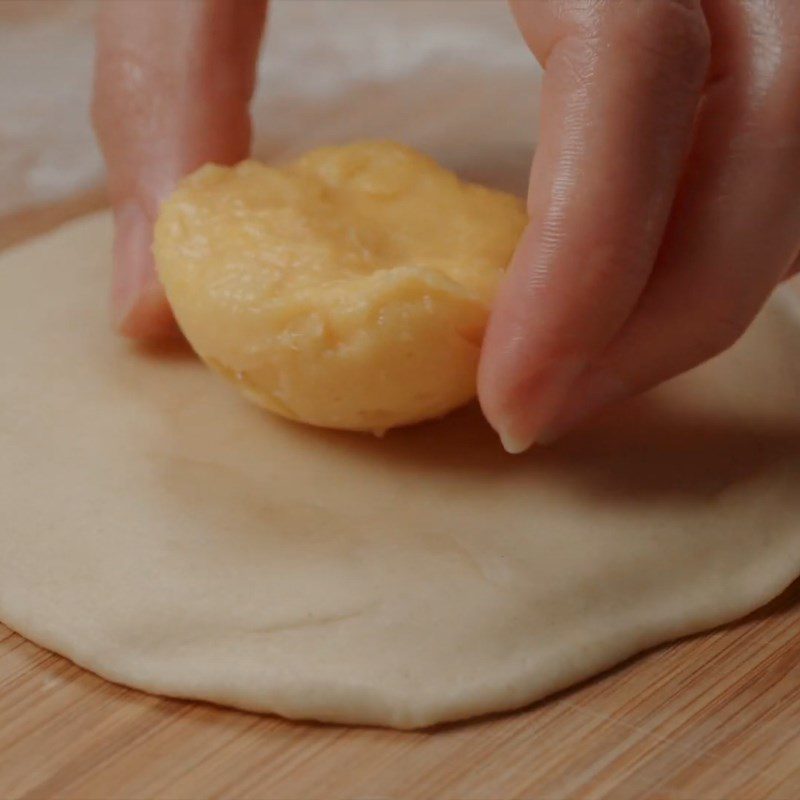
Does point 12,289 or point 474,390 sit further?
point 12,289

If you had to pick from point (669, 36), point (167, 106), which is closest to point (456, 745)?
point (669, 36)

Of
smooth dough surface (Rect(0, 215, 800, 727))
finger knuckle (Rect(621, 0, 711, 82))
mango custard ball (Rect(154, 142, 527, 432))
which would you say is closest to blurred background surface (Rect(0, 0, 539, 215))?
mango custard ball (Rect(154, 142, 527, 432))

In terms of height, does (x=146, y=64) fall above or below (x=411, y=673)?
above

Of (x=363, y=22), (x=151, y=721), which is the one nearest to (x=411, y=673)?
(x=151, y=721)

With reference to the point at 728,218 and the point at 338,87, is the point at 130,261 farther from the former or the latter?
the point at 338,87

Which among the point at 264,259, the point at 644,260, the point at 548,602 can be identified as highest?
the point at 644,260

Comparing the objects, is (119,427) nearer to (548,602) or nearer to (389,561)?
(389,561)

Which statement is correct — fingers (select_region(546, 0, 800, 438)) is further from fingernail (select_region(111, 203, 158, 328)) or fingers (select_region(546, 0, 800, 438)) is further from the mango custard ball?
fingernail (select_region(111, 203, 158, 328))
